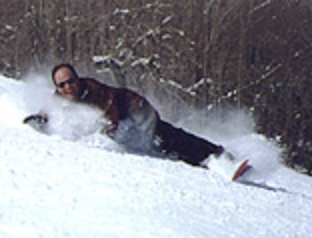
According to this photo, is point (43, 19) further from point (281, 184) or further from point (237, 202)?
point (237, 202)

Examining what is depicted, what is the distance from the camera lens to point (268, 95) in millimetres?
17969

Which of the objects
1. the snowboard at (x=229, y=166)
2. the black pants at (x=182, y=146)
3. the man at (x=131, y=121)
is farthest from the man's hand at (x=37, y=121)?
the snowboard at (x=229, y=166)

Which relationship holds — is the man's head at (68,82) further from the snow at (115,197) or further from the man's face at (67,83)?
the snow at (115,197)

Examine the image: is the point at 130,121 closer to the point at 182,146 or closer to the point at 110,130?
the point at 110,130

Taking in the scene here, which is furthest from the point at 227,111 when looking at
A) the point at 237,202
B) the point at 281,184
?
the point at 237,202

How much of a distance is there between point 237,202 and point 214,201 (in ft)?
0.77

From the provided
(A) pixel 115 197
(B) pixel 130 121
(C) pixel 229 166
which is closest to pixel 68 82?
(B) pixel 130 121

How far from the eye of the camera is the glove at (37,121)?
355 inches

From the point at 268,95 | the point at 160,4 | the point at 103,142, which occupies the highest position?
the point at 160,4

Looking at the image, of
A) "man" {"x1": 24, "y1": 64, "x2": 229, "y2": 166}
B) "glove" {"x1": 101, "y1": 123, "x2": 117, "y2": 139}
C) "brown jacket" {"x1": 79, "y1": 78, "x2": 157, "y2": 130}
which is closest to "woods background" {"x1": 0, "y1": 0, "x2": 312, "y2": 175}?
"man" {"x1": 24, "y1": 64, "x2": 229, "y2": 166}

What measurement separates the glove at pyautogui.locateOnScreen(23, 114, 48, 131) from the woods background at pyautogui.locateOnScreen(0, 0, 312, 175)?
9223 millimetres

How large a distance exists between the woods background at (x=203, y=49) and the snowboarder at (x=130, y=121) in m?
8.62

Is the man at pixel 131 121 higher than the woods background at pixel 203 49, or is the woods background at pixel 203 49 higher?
the woods background at pixel 203 49

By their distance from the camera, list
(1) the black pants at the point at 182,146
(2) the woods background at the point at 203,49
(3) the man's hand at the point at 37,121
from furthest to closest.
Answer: (2) the woods background at the point at 203,49, (1) the black pants at the point at 182,146, (3) the man's hand at the point at 37,121
